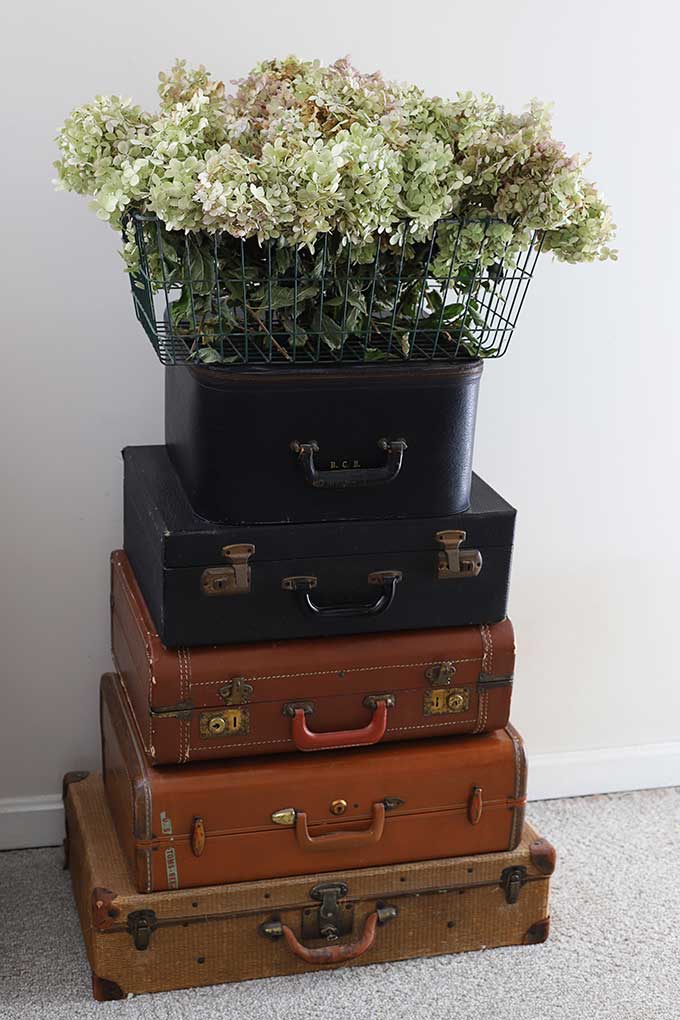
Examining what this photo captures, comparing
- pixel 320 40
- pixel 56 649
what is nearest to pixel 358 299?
pixel 320 40

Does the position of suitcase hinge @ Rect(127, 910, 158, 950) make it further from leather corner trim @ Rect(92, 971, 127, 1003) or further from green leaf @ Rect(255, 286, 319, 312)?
green leaf @ Rect(255, 286, 319, 312)

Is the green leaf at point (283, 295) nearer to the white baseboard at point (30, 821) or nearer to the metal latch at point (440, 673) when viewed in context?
the metal latch at point (440, 673)

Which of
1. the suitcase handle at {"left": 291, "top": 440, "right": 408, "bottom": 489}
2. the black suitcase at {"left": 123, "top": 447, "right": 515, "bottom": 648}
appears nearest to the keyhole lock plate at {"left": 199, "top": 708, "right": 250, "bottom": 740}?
the black suitcase at {"left": 123, "top": 447, "right": 515, "bottom": 648}

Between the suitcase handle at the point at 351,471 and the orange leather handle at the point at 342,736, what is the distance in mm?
339

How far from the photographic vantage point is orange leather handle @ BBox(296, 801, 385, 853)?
1822 mm

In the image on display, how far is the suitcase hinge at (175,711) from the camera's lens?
5.67ft

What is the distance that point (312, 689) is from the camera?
1.79m

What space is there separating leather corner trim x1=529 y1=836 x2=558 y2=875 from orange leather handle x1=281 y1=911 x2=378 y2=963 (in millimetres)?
263

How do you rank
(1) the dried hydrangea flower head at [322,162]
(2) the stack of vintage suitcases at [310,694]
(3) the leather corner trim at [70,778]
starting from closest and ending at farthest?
(1) the dried hydrangea flower head at [322,162] < (2) the stack of vintage suitcases at [310,694] < (3) the leather corner trim at [70,778]

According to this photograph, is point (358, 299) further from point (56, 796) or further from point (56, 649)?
point (56, 796)

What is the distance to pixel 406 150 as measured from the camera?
5.05 ft

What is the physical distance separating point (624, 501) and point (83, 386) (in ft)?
3.32

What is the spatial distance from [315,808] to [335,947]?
0.23 meters

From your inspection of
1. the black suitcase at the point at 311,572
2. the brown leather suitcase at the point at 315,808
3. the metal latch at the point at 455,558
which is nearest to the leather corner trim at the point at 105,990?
the brown leather suitcase at the point at 315,808
